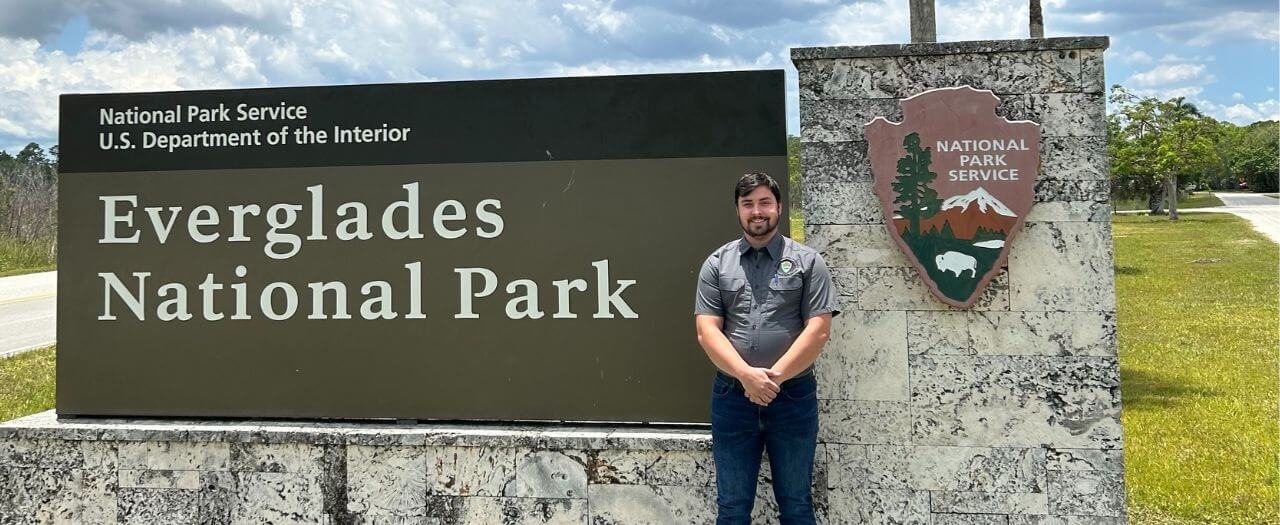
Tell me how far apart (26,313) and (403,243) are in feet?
39.4

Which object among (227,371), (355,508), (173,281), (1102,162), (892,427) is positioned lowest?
(355,508)

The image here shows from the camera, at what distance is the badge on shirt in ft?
9.30

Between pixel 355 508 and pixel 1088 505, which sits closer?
pixel 1088 505

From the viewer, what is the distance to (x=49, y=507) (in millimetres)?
3666

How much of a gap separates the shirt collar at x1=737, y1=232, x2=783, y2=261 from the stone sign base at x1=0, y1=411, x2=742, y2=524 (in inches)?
36.2

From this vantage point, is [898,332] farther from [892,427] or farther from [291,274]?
[291,274]

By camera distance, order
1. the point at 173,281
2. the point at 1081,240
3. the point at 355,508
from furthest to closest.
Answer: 1. the point at 173,281
2. the point at 355,508
3. the point at 1081,240

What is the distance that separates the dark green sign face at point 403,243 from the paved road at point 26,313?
4747 millimetres

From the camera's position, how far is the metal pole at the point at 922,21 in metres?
6.00

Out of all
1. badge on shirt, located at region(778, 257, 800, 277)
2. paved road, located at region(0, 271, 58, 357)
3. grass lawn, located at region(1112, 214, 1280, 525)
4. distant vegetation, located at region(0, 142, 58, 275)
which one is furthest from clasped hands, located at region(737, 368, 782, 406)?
distant vegetation, located at region(0, 142, 58, 275)

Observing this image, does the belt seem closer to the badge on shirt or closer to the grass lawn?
the badge on shirt

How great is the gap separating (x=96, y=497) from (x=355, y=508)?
119 centimetres

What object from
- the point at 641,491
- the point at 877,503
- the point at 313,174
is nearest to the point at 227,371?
the point at 313,174

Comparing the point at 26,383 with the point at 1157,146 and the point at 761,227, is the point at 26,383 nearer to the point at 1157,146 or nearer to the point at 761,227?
the point at 761,227
